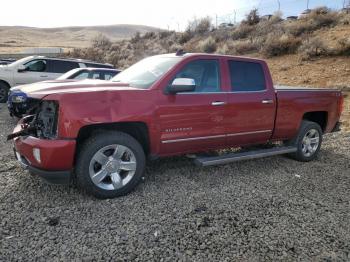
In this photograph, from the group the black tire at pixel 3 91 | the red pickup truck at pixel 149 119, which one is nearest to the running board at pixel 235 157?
the red pickup truck at pixel 149 119

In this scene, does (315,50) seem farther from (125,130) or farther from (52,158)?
(52,158)

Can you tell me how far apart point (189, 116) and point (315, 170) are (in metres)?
2.64

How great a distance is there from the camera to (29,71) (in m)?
12.8

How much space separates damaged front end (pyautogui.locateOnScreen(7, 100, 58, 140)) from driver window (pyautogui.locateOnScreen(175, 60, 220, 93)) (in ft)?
5.89

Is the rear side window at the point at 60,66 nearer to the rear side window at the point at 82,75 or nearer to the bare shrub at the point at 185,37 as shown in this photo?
the rear side window at the point at 82,75

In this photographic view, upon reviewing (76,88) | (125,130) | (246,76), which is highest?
(246,76)

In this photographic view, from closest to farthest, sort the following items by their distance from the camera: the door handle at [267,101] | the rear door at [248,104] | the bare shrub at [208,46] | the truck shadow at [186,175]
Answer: the truck shadow at [186,175], the rear door at [248,104], the door handle at [267,101], the bare shrub at [208,46]

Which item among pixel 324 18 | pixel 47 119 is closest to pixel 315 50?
pixel 324 18

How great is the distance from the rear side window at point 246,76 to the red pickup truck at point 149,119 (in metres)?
0.02

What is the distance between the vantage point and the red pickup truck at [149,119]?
419 centimetres

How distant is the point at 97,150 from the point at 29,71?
385 inches

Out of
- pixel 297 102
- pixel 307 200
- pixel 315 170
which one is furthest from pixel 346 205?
pixel 297 102

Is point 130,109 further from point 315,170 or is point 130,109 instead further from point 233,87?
point 315,170

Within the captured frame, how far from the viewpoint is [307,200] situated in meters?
4.81
